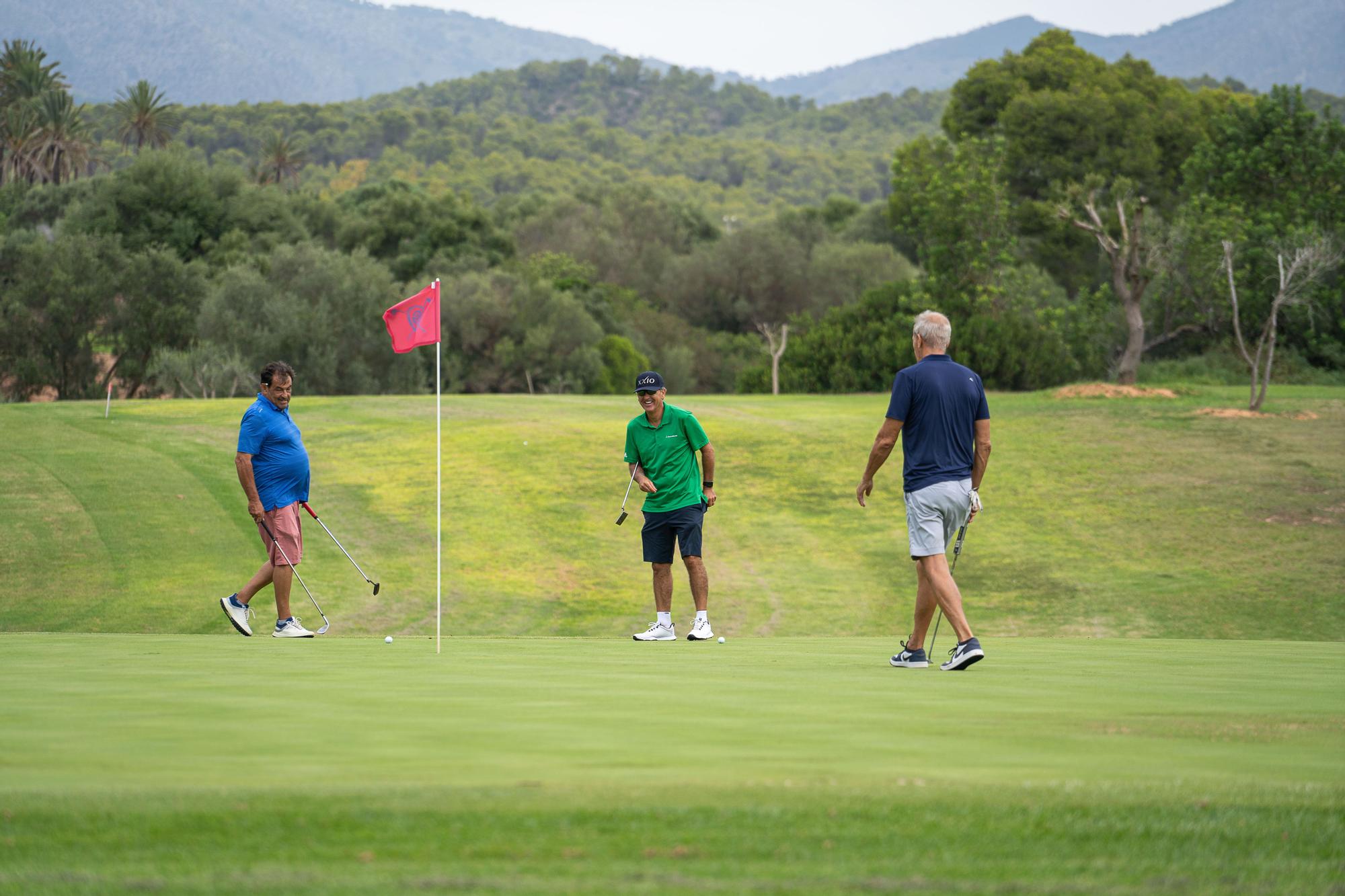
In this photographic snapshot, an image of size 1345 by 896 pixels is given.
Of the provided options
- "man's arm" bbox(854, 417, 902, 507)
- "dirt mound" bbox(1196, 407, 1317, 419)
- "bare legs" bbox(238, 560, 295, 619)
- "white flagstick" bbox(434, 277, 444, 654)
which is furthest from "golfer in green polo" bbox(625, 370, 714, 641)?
"dirt mound" bbox(1196, 407, 1317, 419)

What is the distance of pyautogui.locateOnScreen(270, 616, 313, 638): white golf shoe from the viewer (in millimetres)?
13398

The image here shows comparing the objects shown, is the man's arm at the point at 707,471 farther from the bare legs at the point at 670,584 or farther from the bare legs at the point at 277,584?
the bare legs at the point at 277,584

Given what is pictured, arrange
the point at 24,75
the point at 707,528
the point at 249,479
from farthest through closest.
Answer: the point at 24,75, the point at 707,528, the point at 249,479

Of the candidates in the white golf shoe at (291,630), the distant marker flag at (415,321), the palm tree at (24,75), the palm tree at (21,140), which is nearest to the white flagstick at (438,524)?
the distant marker flag at (415,321)

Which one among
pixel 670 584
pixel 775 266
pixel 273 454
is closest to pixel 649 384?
pixel 670 584

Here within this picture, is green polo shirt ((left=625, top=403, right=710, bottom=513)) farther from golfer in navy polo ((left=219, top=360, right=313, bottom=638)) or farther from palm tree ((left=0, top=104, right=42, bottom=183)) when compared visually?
palm tree ((left=0, top=104, right=42, bottom=183))

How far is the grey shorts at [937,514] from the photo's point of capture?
9867 mm

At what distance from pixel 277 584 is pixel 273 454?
120cm

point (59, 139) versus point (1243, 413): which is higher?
point (59, 139)

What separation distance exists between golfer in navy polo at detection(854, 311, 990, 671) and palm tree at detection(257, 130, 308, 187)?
115237 mm

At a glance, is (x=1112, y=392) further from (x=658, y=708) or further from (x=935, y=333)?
(x=658, y=708)

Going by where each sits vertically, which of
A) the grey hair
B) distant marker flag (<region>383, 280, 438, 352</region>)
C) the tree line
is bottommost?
the grey hair

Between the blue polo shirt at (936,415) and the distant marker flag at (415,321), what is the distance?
493 cm

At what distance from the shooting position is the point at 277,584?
13.4 meters
